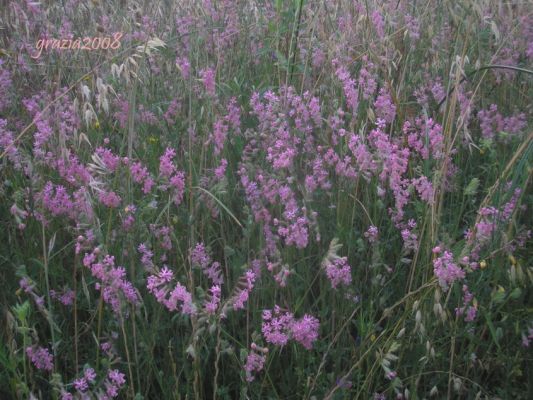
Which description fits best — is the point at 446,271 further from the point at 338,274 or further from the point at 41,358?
the point at 41,358

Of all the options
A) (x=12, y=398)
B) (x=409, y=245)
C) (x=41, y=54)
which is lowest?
(x=12, y=398)

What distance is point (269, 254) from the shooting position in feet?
5.83

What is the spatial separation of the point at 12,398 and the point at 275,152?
955 millimetres

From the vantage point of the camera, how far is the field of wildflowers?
5.14ft

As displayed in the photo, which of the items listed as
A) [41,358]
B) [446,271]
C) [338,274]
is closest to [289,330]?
[338,274]

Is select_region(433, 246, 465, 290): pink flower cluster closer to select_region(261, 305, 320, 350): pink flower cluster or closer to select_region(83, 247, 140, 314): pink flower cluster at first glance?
select_region(261, 305, 320, 350): pink flower cluster

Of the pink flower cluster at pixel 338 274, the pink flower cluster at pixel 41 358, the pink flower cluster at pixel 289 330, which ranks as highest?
the pink flower cluster at pixel 338 274

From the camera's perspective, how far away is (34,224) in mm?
1984

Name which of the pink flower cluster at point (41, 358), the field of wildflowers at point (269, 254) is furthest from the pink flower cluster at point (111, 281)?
the pink flower cluster at point (41, 358)

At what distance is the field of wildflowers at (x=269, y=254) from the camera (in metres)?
1.57

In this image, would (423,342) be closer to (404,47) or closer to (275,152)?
(275,152)

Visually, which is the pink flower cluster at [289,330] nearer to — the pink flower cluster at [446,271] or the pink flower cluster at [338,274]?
the pink flower cluster at [338,274]

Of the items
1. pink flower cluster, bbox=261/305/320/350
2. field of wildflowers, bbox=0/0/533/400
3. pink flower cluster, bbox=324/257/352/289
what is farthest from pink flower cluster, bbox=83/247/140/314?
pink flower cluster, bbox=324/257/352/289

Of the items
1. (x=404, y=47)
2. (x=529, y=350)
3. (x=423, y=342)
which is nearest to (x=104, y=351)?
(x=423, y=342)
